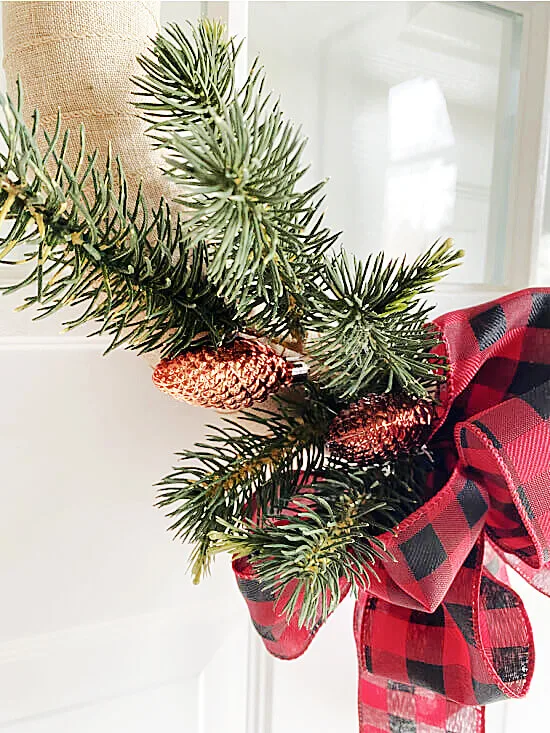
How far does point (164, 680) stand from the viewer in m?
0.53

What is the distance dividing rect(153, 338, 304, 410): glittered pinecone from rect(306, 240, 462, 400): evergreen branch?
0.02 m

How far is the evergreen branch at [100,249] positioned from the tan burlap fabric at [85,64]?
2 centimetres

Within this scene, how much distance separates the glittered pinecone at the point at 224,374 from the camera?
0.29 metres

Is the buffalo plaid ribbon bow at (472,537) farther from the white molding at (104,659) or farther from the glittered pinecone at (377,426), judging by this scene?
the white molding at (104,659)

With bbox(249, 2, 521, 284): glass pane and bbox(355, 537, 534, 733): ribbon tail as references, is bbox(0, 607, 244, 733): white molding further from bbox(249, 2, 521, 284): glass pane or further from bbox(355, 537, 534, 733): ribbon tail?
bbox(249, 2, 521, 284): glass pane

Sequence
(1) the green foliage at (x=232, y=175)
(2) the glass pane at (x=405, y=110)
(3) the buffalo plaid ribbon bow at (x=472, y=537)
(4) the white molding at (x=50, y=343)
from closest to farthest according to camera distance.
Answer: (1) the green foliage at (x=232, y=175) → (3) the buffalo plaid ribbon bow at (x=472, y=537) → (4) the white molding at (x=50, y=343) → (2) the glass pane at (x=405, y=110)

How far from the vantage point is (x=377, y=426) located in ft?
1.07

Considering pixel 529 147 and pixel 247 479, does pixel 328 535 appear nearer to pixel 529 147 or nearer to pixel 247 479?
pixel 247 479

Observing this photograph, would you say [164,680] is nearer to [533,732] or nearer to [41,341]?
[41,341]

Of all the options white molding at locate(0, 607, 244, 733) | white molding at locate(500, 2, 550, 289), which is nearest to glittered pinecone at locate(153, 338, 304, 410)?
white molding at locate(0, 607, 244, 733)

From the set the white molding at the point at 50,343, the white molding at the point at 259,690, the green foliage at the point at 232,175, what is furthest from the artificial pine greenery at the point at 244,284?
the white molding at the point at 259,690

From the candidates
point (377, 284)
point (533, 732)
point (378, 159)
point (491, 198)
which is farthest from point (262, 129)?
point (533, 732)

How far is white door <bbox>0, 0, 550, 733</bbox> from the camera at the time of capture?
0.46 metres

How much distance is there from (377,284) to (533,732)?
0.63m
